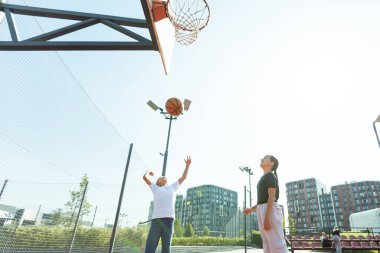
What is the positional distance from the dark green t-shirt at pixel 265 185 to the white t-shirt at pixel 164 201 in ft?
4.23

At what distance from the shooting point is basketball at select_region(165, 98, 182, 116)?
22.3 ft

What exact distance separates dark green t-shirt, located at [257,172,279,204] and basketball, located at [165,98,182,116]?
13.3 feet

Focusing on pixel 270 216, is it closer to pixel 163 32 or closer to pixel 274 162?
pixel 274 162

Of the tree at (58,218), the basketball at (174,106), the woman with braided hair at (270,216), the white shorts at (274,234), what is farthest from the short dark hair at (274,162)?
the tree at (58,218)

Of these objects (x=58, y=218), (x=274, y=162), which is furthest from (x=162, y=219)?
(x=58, y=218)

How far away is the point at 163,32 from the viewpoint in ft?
10.9

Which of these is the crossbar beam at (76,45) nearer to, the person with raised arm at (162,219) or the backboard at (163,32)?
the backboard at (163,32)

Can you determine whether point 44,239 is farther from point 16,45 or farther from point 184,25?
point 184,25

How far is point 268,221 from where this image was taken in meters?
2.71

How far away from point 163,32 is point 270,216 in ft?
8.74

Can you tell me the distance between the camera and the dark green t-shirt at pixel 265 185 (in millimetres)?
2960

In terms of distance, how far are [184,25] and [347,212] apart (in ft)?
349

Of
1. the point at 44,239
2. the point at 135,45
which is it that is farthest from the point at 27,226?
the point at 135,45

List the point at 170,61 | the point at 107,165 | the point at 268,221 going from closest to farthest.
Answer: the point at 268,221 < the point at 170,61 < the point at 107,165
